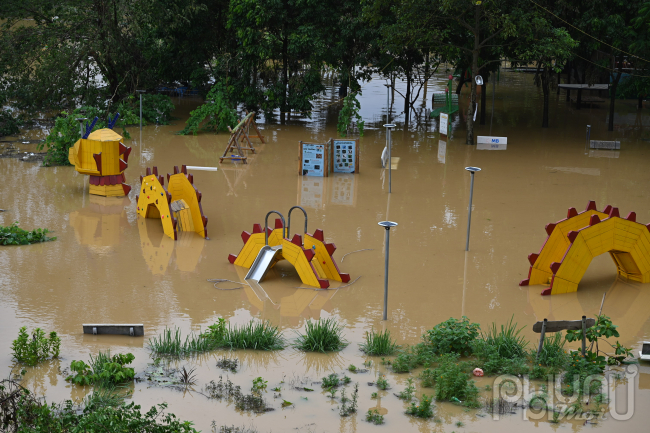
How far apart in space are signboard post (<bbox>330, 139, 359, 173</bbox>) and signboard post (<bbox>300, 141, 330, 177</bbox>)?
514mm

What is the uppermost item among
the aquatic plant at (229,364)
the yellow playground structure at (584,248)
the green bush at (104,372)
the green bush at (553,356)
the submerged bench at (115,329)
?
the yellow playground structure at (584,248)

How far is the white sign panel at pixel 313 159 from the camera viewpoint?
63.3ft

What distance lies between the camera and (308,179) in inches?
749

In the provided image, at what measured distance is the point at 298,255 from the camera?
11.6 m

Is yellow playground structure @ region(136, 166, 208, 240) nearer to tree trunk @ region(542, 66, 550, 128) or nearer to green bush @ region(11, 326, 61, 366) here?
green bush @ region(11, 326, 61, 366)

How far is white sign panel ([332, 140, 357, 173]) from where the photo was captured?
19781mm

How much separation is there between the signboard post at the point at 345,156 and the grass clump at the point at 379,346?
35.5 feet

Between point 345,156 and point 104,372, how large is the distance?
41.4ft

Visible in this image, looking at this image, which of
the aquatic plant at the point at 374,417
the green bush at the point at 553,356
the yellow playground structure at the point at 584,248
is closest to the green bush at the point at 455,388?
the aquatic plant at the point at 374,417

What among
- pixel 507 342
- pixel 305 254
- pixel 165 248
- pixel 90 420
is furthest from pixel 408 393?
pixel 165 248

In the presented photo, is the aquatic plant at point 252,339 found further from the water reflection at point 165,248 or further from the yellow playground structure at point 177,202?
the yellow playground structure at point 177,202

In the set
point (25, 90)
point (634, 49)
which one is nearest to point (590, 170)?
point (634, 49)

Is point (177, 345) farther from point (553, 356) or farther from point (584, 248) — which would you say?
point (584, 248)

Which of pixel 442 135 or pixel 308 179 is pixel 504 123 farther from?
pixel 308 179
